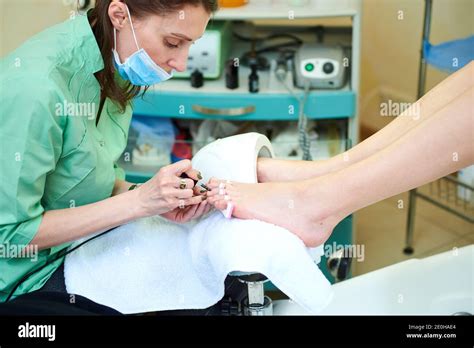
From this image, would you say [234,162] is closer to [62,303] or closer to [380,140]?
[380,140]

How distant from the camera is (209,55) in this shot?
1826mm

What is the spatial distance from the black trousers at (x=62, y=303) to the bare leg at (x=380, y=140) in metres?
0.19

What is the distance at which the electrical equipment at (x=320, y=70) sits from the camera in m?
1.80

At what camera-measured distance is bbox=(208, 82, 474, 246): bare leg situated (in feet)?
3.24

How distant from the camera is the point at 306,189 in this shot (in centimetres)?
110

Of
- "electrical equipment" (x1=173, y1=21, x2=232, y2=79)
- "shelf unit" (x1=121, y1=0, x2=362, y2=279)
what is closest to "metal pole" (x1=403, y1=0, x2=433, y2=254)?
"shelf unit" (x1=121, y1=0, x2=362, y2=279)

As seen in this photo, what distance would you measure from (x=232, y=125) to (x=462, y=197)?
0.70 meters

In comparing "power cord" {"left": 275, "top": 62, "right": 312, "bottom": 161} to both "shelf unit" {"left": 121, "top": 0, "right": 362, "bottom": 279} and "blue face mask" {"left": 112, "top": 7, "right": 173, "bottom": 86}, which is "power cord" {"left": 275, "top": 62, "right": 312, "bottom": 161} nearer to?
"shelf unit" {"left": 121, "top": 0, "right": 362, "bottom": 279}

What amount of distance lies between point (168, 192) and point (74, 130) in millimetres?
168

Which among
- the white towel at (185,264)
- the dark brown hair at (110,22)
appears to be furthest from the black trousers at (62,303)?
the dark brown hair at (110,22)

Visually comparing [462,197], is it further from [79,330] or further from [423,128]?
[79,330]

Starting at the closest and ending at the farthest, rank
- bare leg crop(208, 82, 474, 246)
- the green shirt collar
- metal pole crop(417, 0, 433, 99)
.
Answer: bare leg crop(208, 82, 474, 246), the green shirt collar, metal pole crop(417, 0, 433, 99)

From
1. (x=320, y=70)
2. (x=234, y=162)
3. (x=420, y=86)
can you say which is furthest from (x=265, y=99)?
(x=234, y=162)

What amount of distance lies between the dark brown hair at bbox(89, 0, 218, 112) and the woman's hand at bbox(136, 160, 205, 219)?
0.67 ft
